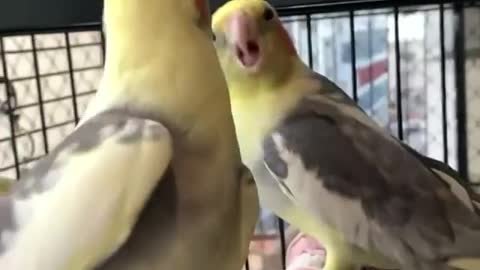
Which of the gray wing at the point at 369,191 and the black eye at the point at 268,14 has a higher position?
the black eye at the point at 268,14

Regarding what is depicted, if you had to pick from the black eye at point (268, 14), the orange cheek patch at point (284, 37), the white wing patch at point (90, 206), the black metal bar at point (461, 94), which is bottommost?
the black metal bar at point (461, 94)

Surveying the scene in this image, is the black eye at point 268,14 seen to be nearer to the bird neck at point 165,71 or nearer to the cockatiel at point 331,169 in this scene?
the cockatiel at point 331,169

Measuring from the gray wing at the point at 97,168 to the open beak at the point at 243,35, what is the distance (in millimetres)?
185

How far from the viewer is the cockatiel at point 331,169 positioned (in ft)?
1.64

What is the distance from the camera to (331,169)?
50cm

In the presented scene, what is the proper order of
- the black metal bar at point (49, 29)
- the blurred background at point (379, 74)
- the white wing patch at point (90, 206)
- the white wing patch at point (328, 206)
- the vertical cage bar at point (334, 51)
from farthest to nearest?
the vertical cage bar at point (334, 51) → the blurred background at point (379, 74) → the black metal bar at point (49, 29) → the white wing patch at point (328, 206) → the white wing patch at point (90, 206)

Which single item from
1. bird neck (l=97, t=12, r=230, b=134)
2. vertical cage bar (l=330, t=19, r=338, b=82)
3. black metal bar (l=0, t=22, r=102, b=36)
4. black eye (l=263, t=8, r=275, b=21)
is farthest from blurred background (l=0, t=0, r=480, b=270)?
bird neck (l=97, t=12, r=230, b=134)

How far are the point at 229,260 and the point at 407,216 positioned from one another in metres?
0.18

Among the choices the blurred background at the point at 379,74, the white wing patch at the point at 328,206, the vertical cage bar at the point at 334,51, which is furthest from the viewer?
the vertical cage bar at the point at 334,51

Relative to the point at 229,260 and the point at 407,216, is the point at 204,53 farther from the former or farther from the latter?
the point at 407,216

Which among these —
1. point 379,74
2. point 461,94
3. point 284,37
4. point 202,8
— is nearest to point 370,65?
point 379,74

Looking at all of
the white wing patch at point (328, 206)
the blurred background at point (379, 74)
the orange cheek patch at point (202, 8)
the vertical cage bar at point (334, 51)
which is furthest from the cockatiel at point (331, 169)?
the vertical cage bar at point (334, 51)

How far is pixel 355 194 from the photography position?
0.50 m

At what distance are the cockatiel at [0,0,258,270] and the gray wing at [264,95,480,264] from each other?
0.14 metres
